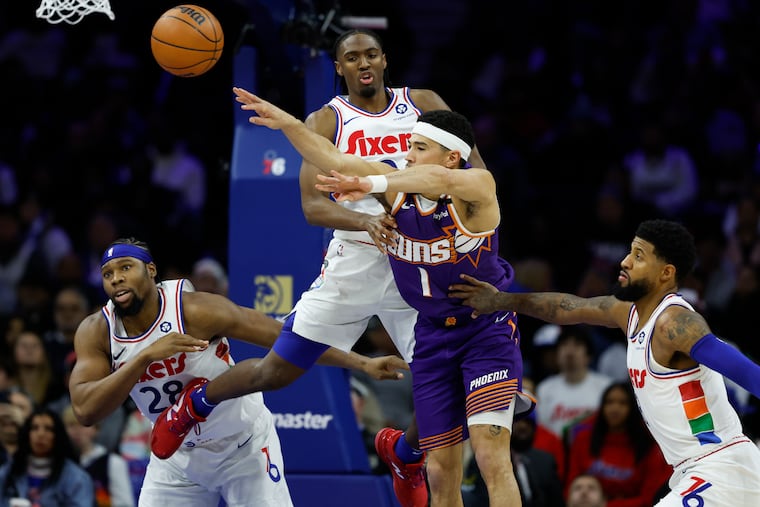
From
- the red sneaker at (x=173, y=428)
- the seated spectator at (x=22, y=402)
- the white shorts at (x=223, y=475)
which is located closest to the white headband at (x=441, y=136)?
the red sneaker at (x=173, y=428)

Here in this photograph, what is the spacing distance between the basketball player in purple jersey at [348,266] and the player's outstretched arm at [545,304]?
57cm

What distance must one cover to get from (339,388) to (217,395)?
6.61 ft

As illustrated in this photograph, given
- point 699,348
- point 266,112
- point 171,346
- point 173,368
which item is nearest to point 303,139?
point 266,112

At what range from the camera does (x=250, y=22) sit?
9.03 meters

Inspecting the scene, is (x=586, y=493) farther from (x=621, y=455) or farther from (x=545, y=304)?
(x=545, y=304)

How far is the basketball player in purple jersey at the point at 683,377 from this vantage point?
20.0 feet

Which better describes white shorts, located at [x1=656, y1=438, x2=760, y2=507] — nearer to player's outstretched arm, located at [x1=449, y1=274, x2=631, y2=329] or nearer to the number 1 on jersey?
player's outstretched arm, located at [x1=449, y1=274, x2=631, y2=329]

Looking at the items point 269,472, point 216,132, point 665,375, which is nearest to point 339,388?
point 269,472

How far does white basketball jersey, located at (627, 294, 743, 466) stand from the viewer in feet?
20.5

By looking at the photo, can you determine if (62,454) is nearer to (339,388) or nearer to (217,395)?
(339,388)

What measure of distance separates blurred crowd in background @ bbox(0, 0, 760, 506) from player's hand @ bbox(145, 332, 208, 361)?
373 cm

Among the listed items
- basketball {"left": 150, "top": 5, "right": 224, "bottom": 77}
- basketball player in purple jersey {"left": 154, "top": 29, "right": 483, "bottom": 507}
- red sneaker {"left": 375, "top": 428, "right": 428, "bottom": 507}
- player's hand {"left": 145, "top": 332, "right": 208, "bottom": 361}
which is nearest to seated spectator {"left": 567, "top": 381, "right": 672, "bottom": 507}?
red sneaker {"left": 375, "top": 428, "right": 428, "bottom": 507}

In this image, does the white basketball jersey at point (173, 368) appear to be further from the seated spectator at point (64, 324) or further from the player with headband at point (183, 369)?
the seated spectator at point (64, 324)

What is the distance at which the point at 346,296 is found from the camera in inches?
279
